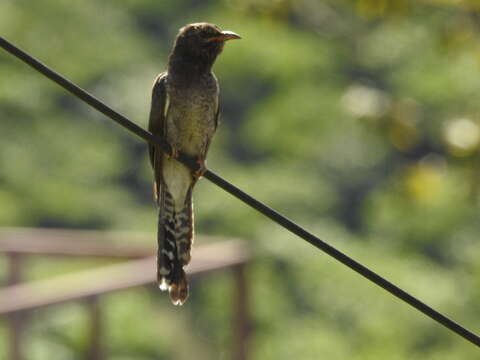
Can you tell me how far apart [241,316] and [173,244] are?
3560 mm

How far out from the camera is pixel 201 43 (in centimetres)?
548

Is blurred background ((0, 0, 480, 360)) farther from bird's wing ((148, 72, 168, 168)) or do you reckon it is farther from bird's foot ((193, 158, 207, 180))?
bird's foot ((193, 158, 207, 180))

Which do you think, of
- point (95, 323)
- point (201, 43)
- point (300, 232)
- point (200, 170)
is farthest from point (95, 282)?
point (300, 232)

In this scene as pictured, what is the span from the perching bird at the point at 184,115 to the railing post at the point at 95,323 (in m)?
1.50

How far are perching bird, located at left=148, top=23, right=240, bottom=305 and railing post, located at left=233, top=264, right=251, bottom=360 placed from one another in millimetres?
2974

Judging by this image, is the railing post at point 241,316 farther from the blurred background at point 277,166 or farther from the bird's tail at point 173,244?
the blurred background at point 277,166

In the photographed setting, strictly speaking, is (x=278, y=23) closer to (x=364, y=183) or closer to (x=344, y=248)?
(x=344, y=248)

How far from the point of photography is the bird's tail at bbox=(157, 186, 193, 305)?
14.8 ft

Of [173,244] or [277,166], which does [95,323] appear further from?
[277,166]

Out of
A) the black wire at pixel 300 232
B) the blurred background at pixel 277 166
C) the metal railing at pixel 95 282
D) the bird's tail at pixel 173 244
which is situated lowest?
the black wire at pixel 300 232

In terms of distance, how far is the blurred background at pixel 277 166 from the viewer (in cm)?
1809

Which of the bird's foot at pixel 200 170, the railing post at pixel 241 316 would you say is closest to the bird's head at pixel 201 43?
the bird's foot at pixel 200 170

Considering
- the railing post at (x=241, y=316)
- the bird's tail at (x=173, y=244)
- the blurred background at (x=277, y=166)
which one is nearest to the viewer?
the bird's tail at (x=173, y=244)

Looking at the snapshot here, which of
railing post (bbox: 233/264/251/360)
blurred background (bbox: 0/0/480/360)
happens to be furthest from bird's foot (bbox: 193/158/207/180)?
blurred background (bbox: 0/0/480/360)
